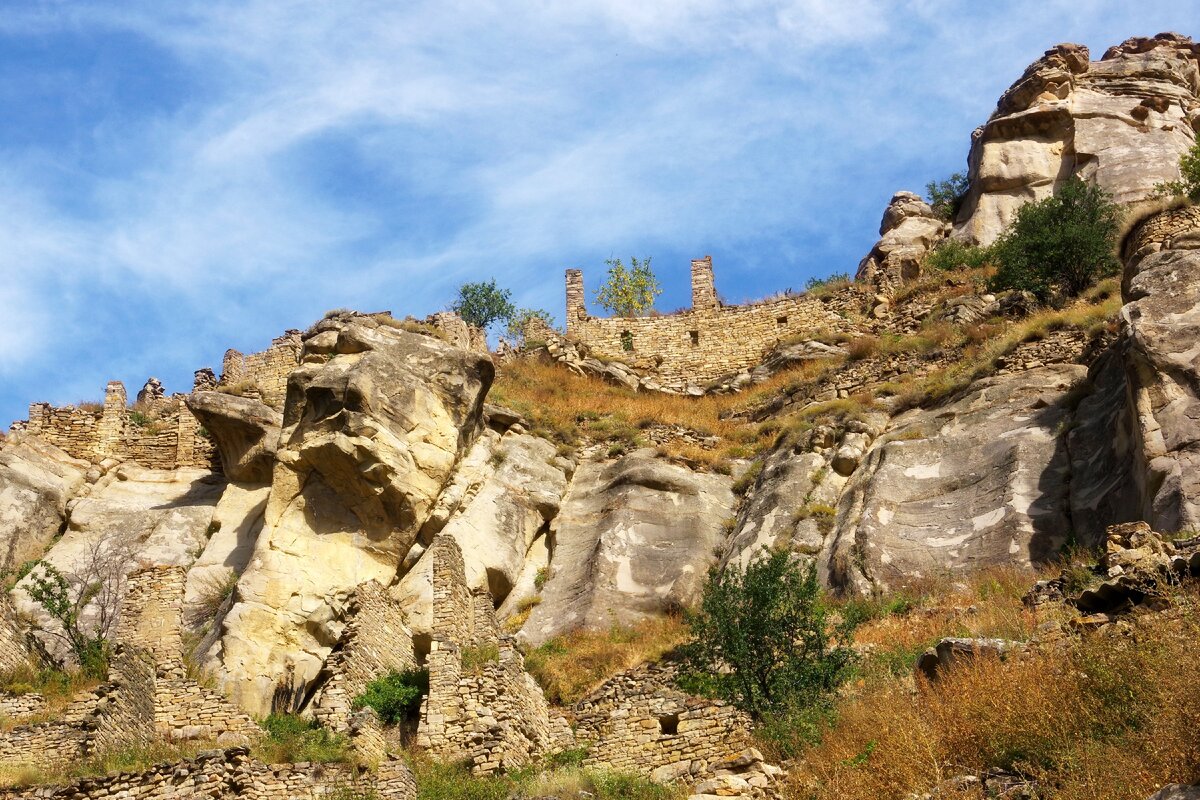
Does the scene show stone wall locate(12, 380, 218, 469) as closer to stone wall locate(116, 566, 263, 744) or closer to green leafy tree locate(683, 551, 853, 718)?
stone wall locate(116, 566, 263, 744)

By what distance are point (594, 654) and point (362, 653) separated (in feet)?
11.9

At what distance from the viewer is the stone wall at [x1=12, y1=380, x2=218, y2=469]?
3431cm

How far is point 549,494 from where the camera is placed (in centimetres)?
2997

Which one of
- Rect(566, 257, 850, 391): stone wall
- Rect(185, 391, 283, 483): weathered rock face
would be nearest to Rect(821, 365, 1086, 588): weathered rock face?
Rect(185, 391, 283, 483): weathered rock face

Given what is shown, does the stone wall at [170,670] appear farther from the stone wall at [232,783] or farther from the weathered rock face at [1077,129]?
the weathered rock face at [1077,129]

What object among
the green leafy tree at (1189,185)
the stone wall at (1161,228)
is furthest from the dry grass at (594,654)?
the green leafy tree at (1189,185)

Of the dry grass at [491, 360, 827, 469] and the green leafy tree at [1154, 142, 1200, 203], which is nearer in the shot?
the green leafy tree at [1154, 142, 1200, 203]

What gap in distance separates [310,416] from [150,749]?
31.4 ft

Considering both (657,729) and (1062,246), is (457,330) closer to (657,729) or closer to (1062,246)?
(1062,246)

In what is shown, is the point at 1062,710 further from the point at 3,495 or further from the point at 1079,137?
the point at 1079,137

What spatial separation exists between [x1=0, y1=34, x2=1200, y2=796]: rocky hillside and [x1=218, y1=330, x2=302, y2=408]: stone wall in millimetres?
127

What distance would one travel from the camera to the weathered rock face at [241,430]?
31.2 meters

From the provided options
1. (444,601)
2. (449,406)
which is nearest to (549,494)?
(449,406)

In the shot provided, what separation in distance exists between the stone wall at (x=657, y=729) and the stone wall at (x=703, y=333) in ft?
63.4
